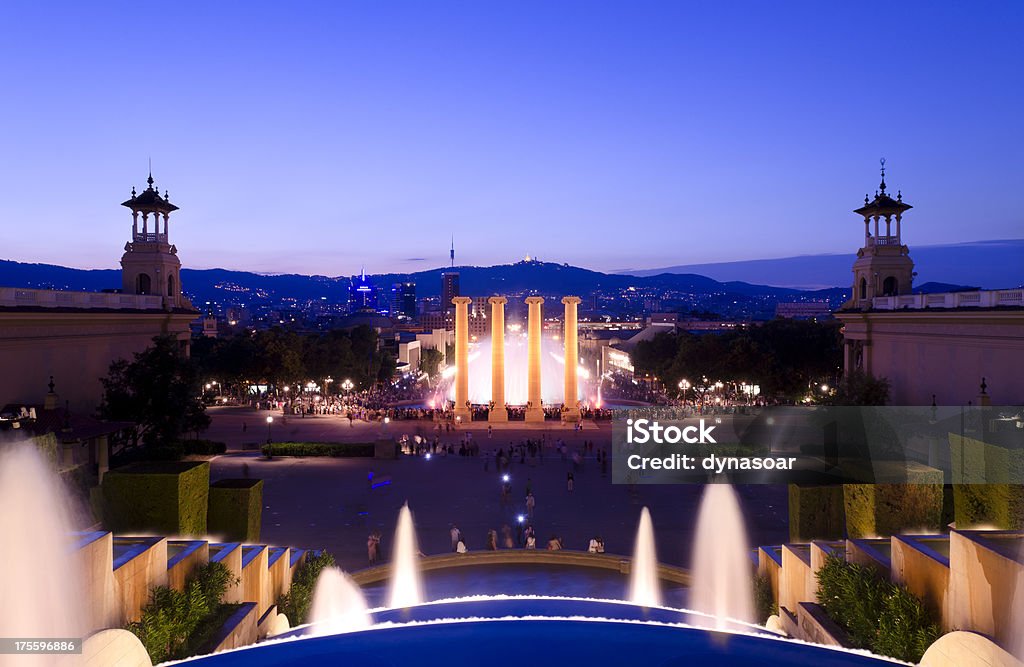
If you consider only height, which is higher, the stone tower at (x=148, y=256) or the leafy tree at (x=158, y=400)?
the stone tower at (x=148, y=256)

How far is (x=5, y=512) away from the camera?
924 centimetres

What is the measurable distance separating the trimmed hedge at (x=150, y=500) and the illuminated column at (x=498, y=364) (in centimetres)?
3737

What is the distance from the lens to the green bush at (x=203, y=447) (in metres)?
34.8

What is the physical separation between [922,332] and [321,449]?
30401 mm

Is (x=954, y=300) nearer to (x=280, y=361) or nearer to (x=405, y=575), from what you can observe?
(x=405, y=575)

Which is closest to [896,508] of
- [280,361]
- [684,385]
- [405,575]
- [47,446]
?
[405,575]

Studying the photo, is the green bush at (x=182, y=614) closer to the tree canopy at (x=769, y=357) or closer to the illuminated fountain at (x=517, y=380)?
the tree canopy at (x=769, y=357)

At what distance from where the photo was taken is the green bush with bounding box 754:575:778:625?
1470cm

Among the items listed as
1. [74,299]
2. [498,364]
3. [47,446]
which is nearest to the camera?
[47,446]

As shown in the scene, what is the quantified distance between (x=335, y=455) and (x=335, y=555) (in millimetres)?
17442

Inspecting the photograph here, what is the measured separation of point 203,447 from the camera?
36.0 m

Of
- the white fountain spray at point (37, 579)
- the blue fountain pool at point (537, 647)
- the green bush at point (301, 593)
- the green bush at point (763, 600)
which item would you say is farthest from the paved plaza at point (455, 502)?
the white fountain spray at point (37, 579)

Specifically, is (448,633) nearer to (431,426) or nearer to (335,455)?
(335,455)

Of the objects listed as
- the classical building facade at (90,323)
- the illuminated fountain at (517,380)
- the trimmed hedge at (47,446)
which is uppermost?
the classical building facade at (90,323)
